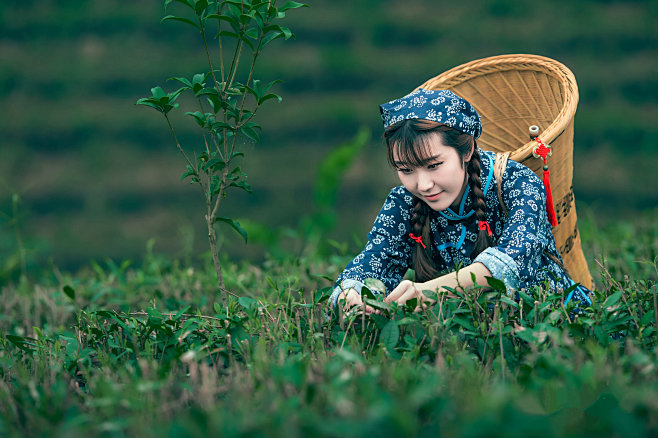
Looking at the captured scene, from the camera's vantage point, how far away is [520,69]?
2.78 m

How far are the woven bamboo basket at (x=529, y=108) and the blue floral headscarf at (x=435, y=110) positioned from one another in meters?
0.35

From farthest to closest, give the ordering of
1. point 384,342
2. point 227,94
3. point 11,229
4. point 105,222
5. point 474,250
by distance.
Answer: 1. point 105,222
2. point 11,229
3. point 474,250
4. point 227,94
5. point 384,342

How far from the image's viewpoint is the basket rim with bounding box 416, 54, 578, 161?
2.43 metres

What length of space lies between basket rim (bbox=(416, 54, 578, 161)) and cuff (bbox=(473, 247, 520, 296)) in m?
0.55

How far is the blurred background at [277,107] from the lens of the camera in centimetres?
492

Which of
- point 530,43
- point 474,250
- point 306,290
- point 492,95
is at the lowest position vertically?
point 306,290

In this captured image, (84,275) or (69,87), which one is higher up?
(69,87)

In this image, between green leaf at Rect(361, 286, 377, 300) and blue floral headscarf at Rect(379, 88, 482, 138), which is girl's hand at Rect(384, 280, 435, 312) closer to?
green leaf at Rect(361, 286, 377, 300)

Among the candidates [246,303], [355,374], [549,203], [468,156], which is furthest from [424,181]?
[355,374]

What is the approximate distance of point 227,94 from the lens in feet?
6.82

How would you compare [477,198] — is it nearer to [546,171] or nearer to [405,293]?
[546,171]

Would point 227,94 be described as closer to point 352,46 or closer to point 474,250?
point 474,250

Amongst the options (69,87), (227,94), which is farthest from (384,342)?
(69,87)

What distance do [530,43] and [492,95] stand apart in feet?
7.87
